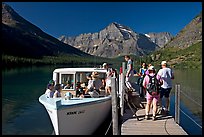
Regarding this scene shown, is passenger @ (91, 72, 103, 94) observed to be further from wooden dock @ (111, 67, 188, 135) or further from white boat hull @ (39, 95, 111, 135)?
wooden dock @ (111, 67, 188, 135)

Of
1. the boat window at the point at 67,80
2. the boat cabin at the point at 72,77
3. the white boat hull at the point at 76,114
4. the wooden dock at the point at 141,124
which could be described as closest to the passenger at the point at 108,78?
the boat cabin at the point at 72,77

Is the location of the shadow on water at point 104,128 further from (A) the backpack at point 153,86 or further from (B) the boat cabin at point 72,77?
(A) the backpack at point 153,86

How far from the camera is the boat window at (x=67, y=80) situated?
512 inches

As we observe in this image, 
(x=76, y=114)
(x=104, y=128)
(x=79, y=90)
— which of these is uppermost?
(x=79, y=90)

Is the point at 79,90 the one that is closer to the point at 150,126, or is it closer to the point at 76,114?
the point at 76,114

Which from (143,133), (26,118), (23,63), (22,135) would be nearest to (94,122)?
(143,133)

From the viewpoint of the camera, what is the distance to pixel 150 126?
31.7ft

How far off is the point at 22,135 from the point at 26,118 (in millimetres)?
4623

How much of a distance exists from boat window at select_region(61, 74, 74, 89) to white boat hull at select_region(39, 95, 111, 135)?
2.16m

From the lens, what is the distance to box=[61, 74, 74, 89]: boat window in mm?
13001

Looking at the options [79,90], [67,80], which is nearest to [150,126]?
[79,90]

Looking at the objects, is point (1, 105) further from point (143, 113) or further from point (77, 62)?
point (77, 62)

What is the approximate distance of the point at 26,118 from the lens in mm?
19969

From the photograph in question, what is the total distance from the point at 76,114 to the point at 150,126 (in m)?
3.03
